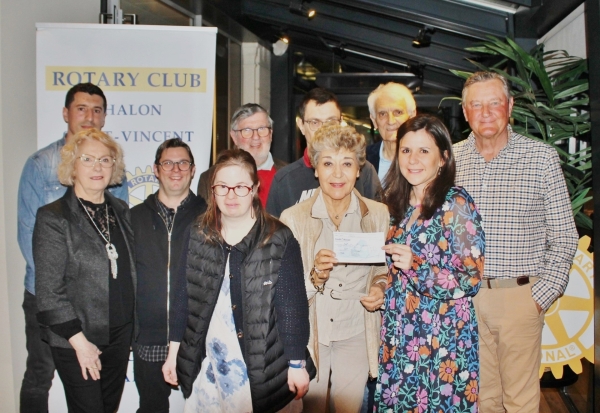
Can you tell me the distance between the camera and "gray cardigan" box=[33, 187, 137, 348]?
8.86 ft

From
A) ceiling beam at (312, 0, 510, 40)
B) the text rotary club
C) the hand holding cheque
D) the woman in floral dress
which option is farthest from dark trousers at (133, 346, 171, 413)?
ceiling beam at (312, 0, 510, 40)

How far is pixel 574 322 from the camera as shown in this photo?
141 inches

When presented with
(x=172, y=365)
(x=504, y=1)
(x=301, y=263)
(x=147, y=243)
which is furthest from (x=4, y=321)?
(x=504, y=1)

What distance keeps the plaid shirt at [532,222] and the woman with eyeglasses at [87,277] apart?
191 cm

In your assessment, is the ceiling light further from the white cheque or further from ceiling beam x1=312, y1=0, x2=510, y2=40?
the white cheque

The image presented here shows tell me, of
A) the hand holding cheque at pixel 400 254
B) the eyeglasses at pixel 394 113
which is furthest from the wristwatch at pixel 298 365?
the eyeglasses at pixel 394 113

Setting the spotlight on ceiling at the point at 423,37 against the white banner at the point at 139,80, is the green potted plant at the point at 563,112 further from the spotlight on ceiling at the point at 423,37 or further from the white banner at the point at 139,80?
the spotlight on ceiling at the point at 423,37

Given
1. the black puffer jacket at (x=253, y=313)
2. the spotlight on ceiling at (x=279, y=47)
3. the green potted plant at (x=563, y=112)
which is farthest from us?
the spotlight on ceiling at (x=279, y=47)

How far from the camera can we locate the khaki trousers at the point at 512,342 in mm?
3049

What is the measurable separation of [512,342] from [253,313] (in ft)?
4.80

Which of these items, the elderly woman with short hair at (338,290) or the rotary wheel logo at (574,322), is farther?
the rotary wheel logo at (574,322)

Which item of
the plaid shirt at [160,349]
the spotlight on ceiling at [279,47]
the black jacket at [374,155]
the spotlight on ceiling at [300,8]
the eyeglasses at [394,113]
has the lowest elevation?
the plaid shirt at [160,349]

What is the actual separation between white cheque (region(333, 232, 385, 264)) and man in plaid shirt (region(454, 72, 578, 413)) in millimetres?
798

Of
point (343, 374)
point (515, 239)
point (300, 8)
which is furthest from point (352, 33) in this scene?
point (343, 374)
